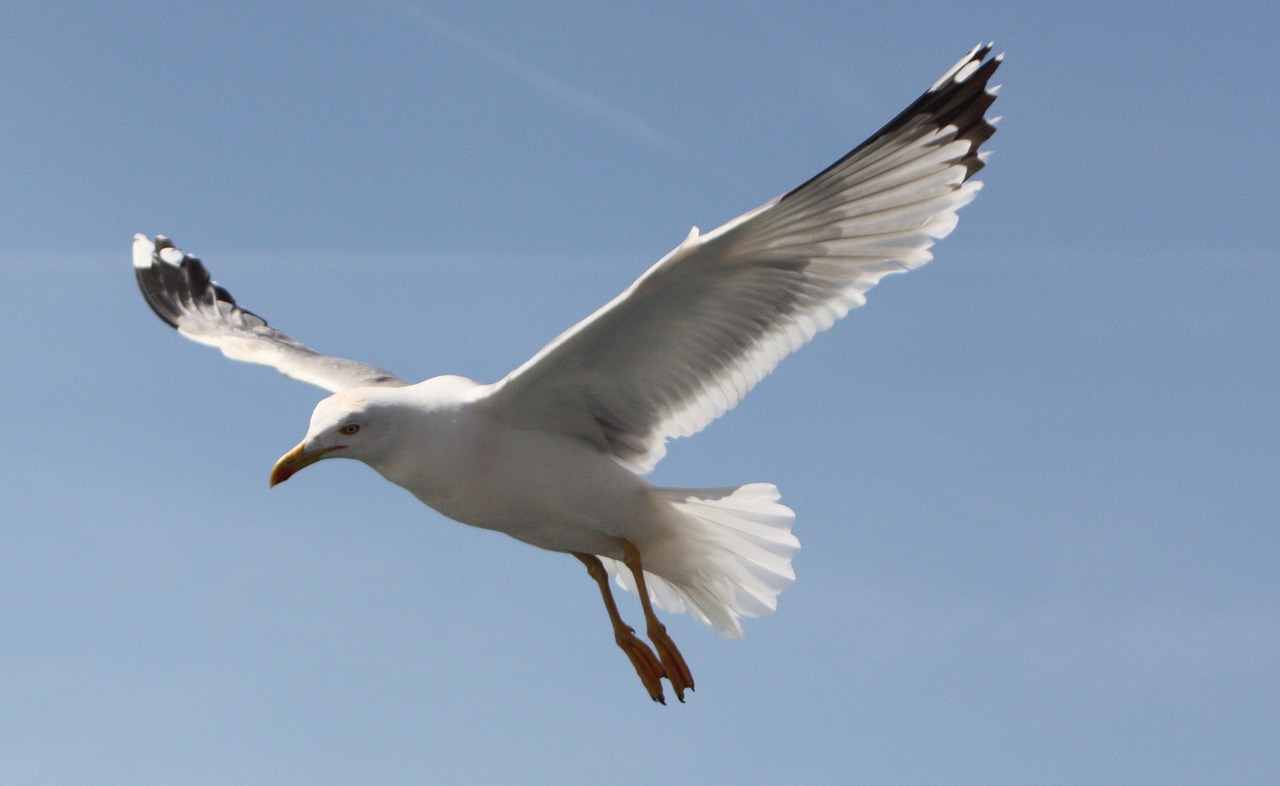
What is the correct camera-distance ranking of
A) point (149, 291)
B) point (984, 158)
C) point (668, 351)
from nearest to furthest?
point (984, 158) < point (668, 351) < point (149, 291)

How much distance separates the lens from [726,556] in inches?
221

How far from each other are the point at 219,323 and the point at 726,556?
11.6 feet

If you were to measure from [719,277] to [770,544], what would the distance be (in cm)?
114

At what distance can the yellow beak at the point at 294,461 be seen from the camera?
5.04m

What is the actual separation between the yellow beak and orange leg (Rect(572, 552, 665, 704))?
3.66ft

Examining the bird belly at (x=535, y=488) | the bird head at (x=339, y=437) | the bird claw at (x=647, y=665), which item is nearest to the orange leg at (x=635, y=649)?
the bird claw at (x=647, y=665)

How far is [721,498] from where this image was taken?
17.6 ft

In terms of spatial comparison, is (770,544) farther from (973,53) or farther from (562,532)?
(973,53)

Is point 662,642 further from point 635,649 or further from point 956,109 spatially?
point 956,109

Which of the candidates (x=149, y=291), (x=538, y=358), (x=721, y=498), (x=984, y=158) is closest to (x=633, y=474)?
(x=721, y=498)

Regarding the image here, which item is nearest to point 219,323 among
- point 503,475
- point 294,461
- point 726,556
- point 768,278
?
point 294,461

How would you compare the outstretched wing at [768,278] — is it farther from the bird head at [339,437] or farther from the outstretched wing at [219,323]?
the outstretched wing at [219,323]

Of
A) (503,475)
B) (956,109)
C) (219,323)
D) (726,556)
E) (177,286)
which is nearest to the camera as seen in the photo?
(956,109)

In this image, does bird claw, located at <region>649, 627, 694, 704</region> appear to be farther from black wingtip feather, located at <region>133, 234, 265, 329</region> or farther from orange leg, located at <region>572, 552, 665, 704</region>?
black wingtip feather, located at <region>133, 234, 265, 329</region>
